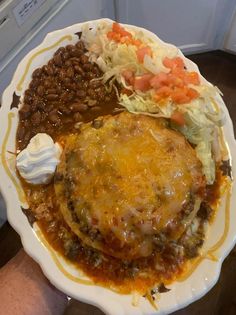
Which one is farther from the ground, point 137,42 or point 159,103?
point 137,42

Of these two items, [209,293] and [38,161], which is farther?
[209,293]

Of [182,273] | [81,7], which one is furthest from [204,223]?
[81,7]

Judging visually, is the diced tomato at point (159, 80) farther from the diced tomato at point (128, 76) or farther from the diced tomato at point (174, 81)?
the diced tomato at point (128, 76)

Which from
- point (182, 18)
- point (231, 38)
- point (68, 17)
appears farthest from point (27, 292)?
point (231, 38)

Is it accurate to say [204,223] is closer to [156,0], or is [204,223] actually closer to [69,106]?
[69,106]

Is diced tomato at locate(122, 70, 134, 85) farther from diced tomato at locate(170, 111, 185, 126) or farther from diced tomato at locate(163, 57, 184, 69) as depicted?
diced tomato at locate(170, 111, 185, 126)

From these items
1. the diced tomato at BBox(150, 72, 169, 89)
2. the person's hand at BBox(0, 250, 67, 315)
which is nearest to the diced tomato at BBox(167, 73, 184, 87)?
the diced tomato at BBox(150, 72, 169, 89)

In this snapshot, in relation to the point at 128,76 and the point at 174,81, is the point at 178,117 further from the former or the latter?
the point at 128,76

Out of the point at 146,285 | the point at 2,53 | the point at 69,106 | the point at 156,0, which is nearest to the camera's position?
the point at 146,285
